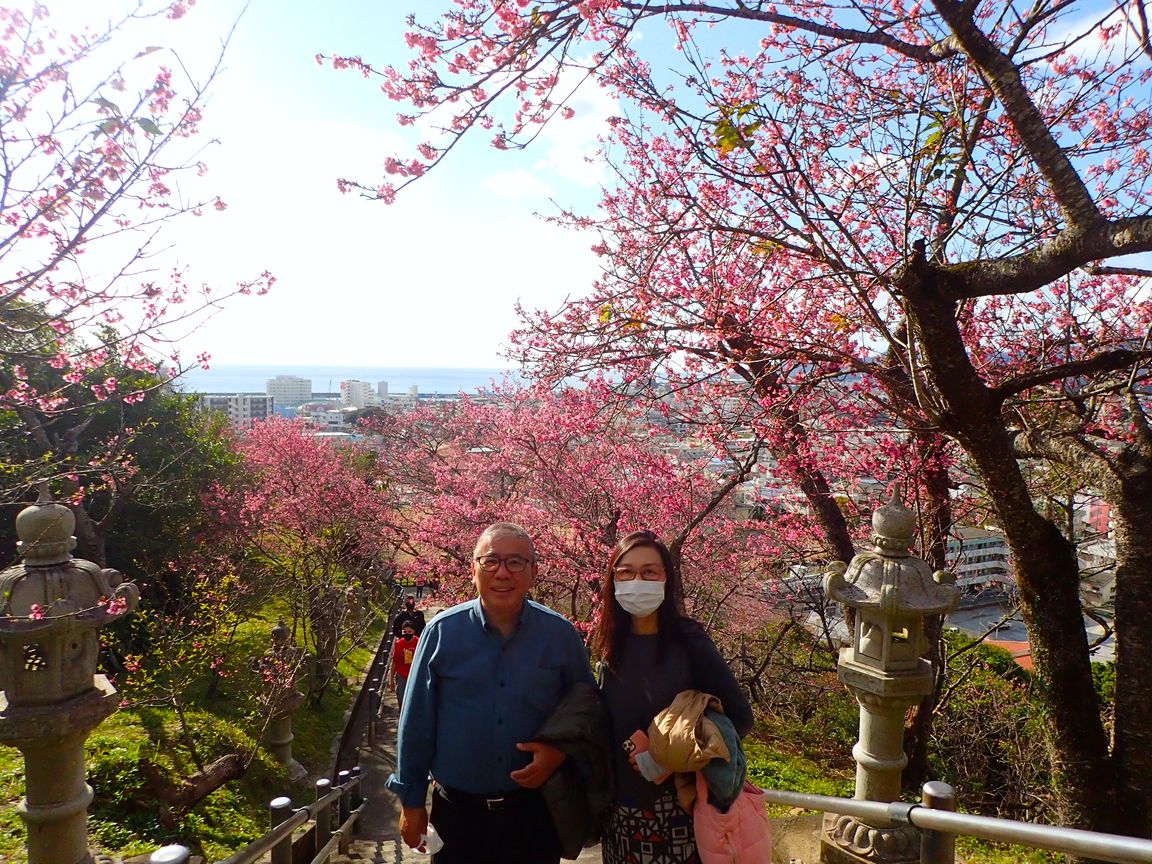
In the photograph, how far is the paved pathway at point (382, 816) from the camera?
5.26 m

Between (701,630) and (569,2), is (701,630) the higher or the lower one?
the lower one

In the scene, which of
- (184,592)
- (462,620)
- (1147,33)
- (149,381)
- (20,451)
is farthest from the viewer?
(149,381)

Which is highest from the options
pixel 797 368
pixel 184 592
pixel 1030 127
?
pixel 1030 127

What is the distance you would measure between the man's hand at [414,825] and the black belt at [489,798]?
101 millimetres

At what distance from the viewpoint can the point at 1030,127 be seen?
3090 mm

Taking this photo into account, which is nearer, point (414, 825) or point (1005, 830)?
point (1005, 830)

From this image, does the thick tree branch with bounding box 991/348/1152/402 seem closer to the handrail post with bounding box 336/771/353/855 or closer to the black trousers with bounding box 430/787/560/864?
the black trousers with bounding box 430/787/560/864

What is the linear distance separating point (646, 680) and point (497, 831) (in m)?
0.73

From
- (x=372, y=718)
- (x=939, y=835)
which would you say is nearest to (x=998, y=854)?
(x=939, y=835)

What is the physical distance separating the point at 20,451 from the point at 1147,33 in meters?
13.1

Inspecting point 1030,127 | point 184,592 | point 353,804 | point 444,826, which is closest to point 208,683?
point 184,592

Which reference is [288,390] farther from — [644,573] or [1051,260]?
[1051,260]

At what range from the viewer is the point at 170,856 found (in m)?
1.82

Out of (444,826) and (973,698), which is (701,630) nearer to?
(444,826)
